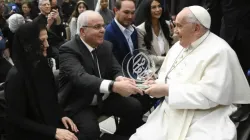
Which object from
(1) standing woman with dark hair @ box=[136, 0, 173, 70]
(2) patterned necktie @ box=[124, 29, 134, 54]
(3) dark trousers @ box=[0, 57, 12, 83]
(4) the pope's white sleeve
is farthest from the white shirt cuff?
(3) dark trousers @ box=[0, 57, 12, 83]

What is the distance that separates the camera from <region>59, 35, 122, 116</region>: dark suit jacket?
103 inches

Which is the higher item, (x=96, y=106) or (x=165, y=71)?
(x=165, y=71)

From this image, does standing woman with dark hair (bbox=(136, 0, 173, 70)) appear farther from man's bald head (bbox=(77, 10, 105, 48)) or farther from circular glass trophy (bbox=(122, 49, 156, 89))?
man's bald head (bbox=(77, 10, 105, 48))

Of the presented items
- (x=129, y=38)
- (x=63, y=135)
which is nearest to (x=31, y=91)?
(x=63, y=135)

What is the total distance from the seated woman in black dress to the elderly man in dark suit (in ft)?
0.85

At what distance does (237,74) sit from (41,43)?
1.44 metres

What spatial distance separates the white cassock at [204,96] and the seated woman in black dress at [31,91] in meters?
0.67

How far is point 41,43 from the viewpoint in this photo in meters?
2.40

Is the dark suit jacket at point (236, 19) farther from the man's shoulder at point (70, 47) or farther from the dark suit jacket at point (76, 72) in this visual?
the man's shoulder at point (70, 47)

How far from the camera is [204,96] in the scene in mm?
2199

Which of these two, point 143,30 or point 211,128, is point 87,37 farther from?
point 211,128

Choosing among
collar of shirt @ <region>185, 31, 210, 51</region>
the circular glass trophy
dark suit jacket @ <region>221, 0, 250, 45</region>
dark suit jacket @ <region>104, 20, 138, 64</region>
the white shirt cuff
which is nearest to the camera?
collar of shirt @ <region>185, 31, 210, 51</region>

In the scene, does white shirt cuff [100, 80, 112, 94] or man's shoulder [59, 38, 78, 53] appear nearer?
white shirt cuff [100, 80, 112, 94]

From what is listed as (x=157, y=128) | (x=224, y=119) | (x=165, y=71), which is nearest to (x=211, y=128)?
(x=224, y=119)
